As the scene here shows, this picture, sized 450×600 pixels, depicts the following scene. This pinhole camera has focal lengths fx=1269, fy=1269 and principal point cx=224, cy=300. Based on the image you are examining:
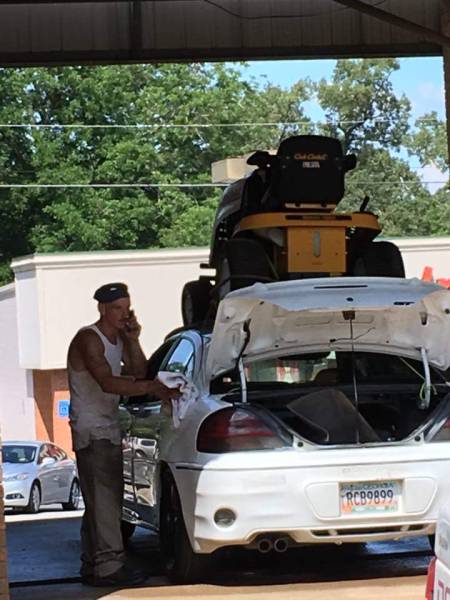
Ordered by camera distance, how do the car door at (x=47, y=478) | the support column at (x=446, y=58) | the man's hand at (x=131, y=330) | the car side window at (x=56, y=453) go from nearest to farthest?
1. the man's hand at (x=131, y=330)
2. the support column at (x=446, y=58)
3. the car door at (x=47, y=478)
4. the car side window at (x=56, y=453)

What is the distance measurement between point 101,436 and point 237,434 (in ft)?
4.24

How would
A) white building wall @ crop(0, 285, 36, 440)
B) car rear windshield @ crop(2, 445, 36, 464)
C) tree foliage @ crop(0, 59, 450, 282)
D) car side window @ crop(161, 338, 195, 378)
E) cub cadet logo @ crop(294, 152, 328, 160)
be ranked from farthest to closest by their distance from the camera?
tree foliage @ crop(0, 59, 450, 282), white building wall @ crop(0, 285, 36, 440), car rear windshield @ crop(2, 445, 36, 464), cub cadet logo @ crop(294, 152, 328, 160), car side window @ crop(161, 338, 195, 378)

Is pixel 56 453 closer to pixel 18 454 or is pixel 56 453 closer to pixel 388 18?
pixel 18 454

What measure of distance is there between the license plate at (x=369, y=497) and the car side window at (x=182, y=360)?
1.42 meters

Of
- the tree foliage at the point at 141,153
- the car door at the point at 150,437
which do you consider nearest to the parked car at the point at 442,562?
the car door at the point at 150,437

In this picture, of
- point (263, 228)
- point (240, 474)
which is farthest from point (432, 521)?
point (263, 228)

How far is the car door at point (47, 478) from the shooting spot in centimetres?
2181

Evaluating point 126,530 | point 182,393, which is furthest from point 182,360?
point 126,530

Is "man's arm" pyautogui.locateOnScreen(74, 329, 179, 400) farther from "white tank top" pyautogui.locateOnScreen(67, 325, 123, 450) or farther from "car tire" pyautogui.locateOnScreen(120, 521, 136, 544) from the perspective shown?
"car tire" pyautogui.locateOnScreen(120, 521, 136, 544)

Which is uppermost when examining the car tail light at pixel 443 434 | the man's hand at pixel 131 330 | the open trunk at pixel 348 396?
the man's hand at pixel 131 330

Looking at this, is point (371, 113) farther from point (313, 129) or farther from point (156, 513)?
point (156, 513)

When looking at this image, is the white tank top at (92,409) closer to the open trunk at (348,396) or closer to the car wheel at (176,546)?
the car wheel at (176,546)

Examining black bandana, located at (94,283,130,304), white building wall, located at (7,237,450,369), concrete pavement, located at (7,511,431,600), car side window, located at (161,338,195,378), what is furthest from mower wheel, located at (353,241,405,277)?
white building wall, located at (7,237,450,369)

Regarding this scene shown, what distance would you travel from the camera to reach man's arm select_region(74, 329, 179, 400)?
7.84 meters
